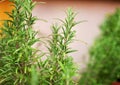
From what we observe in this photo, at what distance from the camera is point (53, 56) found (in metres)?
1.61

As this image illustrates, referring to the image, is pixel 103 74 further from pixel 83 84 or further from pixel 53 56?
pixel 53 56

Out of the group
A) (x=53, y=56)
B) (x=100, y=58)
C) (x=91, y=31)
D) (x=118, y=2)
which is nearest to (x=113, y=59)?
(x=100, y=58)

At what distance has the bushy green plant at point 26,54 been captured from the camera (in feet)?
5.00

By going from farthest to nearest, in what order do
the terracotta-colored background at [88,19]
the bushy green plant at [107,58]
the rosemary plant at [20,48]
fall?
the terracotta-colored background at [88,19], the bushy green plant at [107,58], the rosemary plant at [20,48]

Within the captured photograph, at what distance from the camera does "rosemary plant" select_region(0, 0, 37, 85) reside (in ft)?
4.98

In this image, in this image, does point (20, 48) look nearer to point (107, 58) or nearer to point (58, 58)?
point (58, 58)

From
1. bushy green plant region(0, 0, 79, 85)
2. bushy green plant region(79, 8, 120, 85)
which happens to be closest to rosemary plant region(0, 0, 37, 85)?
bushy green plant region(0, 0, 79, 85)

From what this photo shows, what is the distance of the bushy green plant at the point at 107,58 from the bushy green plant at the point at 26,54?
221 cm

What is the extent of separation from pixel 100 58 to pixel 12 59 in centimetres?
250

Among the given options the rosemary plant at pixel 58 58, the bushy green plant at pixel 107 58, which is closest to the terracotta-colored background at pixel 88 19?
the bushy green plant at pixel 107 58

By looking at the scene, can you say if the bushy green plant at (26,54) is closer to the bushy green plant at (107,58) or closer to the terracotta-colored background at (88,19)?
the bushy green plant at (107,58)

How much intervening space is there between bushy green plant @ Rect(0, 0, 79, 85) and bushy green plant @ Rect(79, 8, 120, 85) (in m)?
2.21

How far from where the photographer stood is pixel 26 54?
1510 mm

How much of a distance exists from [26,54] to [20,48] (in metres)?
0.04
